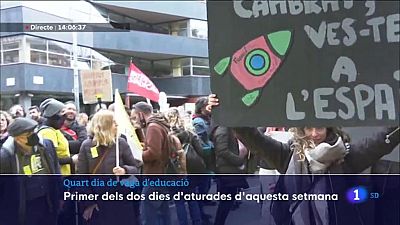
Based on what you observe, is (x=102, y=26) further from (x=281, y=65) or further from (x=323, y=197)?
(x=323, y=197)

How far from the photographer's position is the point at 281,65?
188cm

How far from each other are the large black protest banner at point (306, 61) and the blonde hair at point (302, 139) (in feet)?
0.30

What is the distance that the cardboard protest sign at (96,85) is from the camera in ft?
6.93

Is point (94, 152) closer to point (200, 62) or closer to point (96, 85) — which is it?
point (96, 85)

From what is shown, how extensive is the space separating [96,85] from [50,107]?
0.77 feet

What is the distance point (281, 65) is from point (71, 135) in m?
0.96

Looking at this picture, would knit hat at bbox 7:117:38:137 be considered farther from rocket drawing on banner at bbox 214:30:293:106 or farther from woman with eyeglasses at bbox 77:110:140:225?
rocket drawing on banner at bbox 214:30:293:106

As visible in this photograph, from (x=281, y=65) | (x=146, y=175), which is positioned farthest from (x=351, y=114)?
(x=146, y=175)

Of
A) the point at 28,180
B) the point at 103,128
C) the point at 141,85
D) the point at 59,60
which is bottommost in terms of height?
the point at 28,180

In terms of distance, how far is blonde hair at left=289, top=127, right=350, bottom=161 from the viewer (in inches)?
77.1

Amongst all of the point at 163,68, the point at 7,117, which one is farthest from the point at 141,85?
the point at 7,117

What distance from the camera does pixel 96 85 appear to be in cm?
213

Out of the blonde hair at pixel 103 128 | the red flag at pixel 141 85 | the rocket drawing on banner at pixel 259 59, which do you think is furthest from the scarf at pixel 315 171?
the blonde hair at pixel 103 128

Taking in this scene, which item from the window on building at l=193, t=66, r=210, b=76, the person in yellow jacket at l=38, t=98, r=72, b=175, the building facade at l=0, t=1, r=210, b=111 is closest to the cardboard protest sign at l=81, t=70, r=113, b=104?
the building facade at l=0, t=1, r=210, b=111
